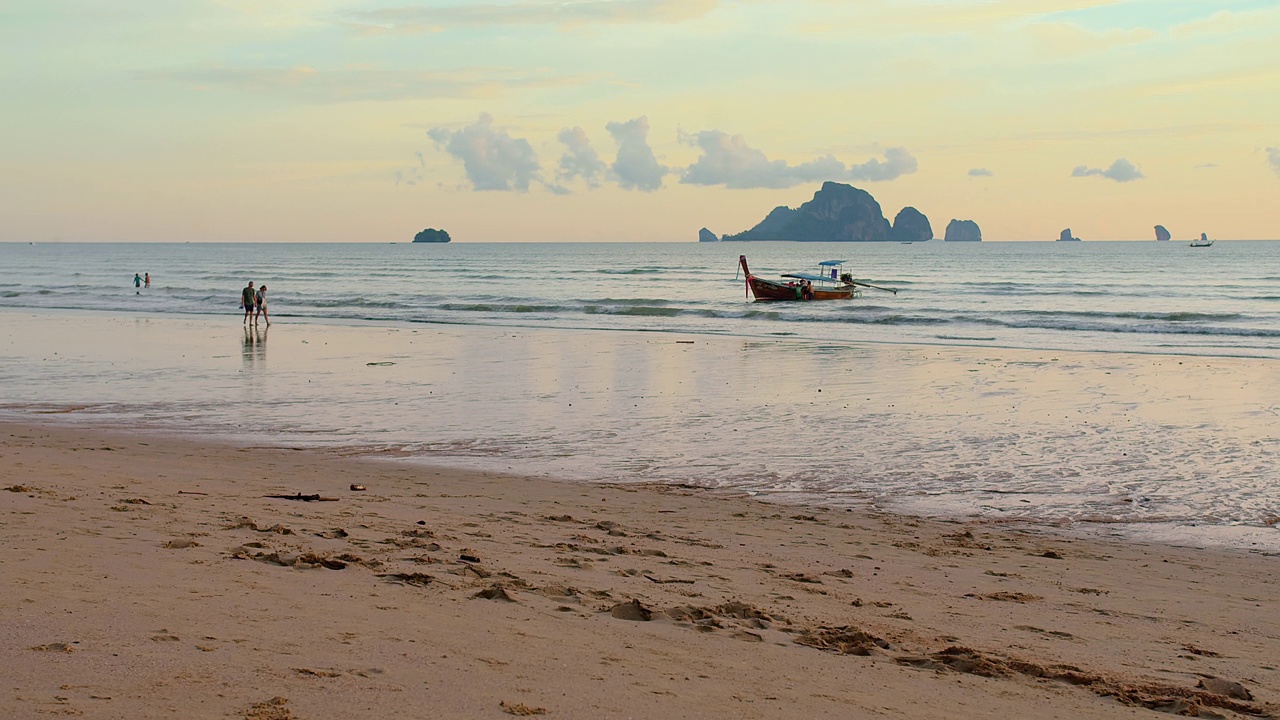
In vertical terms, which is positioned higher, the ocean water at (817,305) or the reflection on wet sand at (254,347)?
the ocean water at (817,305)

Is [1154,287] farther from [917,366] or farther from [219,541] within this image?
[219,541]

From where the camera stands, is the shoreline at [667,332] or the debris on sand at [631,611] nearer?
the debris on sand at [631,611]

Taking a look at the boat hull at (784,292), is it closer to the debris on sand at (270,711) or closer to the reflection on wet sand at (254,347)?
the reflection on wet sand at (254,347)

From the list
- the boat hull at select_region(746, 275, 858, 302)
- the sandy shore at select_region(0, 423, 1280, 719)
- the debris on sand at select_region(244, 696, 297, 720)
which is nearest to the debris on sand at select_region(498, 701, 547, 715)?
the sandy shore at select_region(0, 423, 1280, 719)

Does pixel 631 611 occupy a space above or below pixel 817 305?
below

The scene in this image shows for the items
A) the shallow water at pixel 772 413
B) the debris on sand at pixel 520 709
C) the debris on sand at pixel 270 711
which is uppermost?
the debris on sand at pixel 270 711

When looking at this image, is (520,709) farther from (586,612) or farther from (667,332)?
(667,332)

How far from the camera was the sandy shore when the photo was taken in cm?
395

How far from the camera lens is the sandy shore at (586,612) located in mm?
3947

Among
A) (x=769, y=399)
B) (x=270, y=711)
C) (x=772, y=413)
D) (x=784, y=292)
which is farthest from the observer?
(x=784, y=292)

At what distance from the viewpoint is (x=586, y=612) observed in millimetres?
5223

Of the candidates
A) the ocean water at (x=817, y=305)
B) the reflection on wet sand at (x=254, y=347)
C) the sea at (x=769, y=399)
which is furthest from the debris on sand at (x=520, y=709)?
the ocean water at (x=817, y=305)

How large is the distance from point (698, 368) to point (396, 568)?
47.2 feet

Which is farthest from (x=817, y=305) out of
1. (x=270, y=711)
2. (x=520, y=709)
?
(x=270, y=711)
